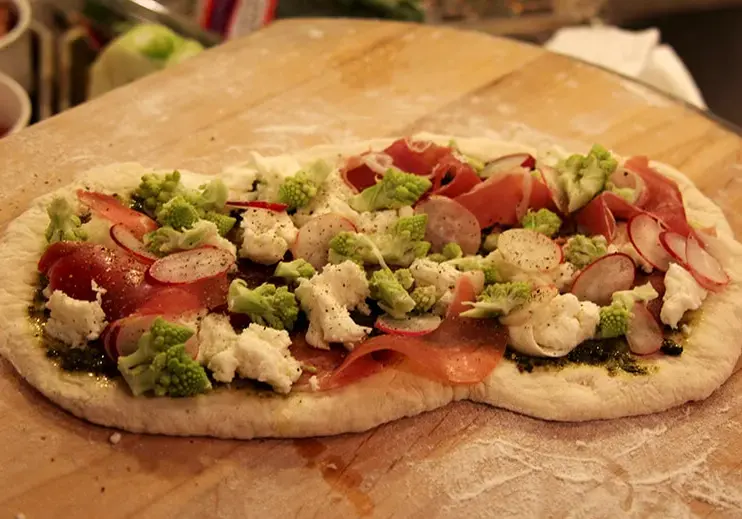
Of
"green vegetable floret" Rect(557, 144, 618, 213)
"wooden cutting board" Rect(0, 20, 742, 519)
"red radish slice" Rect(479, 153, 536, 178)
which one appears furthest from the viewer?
"red radish slice" Rect(479, 153, 536, 178)

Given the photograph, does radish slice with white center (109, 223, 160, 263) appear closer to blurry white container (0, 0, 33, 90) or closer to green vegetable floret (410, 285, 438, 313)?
green vegetable floret (410, 285, 438, 313)

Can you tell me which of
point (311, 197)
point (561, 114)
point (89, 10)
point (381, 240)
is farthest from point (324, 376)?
point (89, 10)

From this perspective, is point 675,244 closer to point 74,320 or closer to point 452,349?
point 452,349

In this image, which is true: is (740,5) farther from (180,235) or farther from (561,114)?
(180,235)

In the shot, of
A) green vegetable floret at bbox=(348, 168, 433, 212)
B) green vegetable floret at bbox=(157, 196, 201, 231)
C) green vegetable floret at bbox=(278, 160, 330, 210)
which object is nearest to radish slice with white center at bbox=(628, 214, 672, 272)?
green vegetable floret at bbox=(348, 168, 433, 212)

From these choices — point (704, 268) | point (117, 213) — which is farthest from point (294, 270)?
point (704, 268)

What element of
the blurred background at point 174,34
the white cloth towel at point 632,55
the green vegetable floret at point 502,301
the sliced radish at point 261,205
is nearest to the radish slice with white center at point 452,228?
the green vegetable floret at point 502,301
